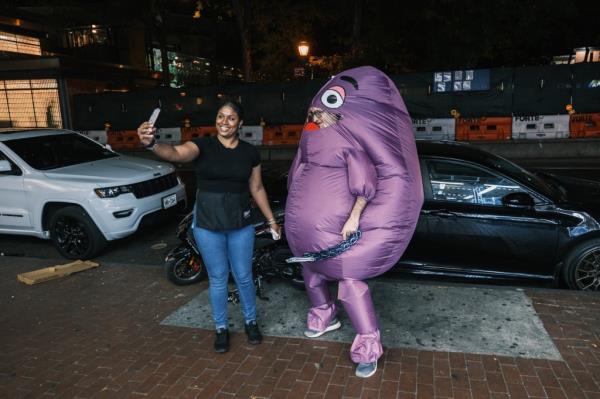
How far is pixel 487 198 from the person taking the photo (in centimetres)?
470

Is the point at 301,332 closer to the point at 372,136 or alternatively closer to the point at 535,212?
the point at 372,136

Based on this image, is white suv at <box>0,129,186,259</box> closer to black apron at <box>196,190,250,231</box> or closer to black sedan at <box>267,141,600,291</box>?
black apron at <box>196,190,250,231</box>

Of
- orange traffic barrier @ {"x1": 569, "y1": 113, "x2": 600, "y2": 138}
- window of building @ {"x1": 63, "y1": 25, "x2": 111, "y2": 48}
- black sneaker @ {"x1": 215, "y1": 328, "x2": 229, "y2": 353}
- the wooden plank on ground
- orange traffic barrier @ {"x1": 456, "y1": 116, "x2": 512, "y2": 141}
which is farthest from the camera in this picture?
window of building @ {"x1": 63, "y1": 25, "x2": 111, "y2": 48}

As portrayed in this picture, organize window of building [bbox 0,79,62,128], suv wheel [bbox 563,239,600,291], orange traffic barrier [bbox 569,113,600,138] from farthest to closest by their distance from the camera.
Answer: window of building [bbox 0,79,62,128]
orange traffic barrier [bbox 569,113,600,138]
suv wheel [bbox 563,239,600,291]

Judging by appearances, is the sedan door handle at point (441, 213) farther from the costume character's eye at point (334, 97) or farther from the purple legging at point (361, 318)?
the costume character's eye at point (334, 97)

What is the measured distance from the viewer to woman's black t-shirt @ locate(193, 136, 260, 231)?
3508 millimetres

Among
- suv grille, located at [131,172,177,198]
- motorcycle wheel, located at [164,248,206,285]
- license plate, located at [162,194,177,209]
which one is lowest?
motorcycle wheel, located at [164,248,206,285]

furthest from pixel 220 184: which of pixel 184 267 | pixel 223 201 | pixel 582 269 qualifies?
pixel 582 269

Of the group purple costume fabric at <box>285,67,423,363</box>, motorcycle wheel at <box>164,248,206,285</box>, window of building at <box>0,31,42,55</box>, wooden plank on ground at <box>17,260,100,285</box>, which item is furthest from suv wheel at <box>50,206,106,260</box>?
window of building at <box>0,31,42,55</box>

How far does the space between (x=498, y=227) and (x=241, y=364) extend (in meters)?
2.60

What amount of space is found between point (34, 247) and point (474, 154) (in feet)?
20.2

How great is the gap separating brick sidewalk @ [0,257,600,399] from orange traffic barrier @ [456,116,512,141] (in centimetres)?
1039

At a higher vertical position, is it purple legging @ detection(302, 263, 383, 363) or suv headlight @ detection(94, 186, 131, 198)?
suv headlight @ detection(94, 186, 131, 198)

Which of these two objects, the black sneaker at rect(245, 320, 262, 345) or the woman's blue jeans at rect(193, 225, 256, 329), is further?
the black sneaker at rect(245, 320, 262, 345)
